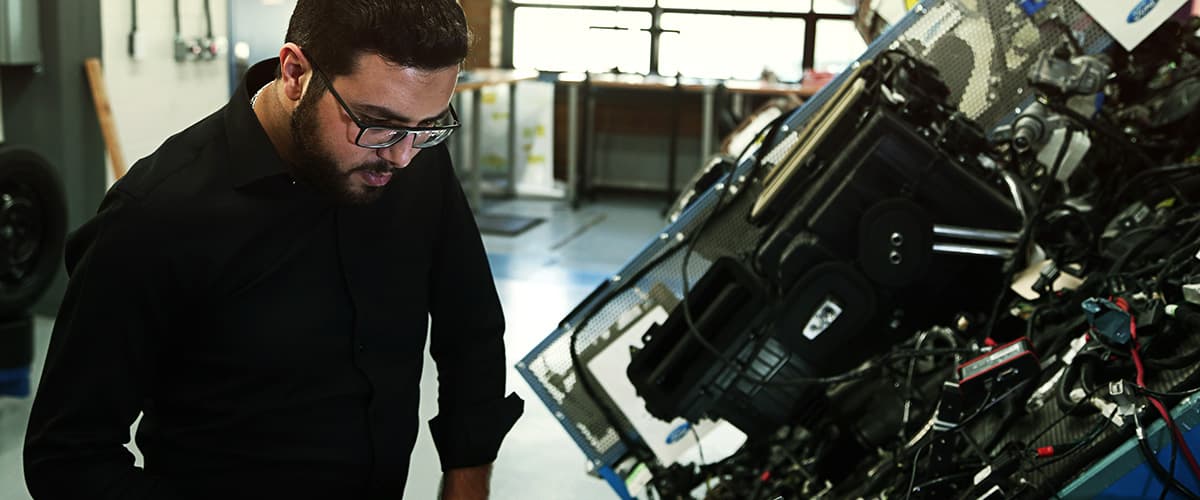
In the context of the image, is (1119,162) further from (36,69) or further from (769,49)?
(769,49)

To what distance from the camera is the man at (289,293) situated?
139 cm

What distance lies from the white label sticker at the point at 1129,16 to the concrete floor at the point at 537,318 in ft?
6.11

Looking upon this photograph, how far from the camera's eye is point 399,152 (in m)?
1.48

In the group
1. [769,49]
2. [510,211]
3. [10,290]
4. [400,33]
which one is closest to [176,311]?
[400,33]

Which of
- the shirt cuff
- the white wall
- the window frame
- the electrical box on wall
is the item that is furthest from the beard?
the window frame

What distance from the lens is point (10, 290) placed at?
163 inches

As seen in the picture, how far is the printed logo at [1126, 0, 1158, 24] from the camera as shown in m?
2.85

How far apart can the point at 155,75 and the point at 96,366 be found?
4.46 metres

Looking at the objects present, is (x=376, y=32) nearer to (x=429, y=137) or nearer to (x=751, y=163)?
(x=429, y=137)

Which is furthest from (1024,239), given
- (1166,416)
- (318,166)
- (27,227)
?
(27,227)

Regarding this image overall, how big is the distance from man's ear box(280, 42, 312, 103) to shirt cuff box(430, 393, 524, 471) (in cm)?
52

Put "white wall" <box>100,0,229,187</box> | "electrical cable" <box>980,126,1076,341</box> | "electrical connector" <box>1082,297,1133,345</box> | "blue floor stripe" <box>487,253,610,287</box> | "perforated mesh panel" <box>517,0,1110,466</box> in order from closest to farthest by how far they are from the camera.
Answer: "electrical connector" <box>1082,297,1133,345</box> < "electrical cable" <box>980,126,1076,341</box> < "perforated mesh panel" <box>517,0,1110,466</box> < "white wall" <box>100,0,229,187</box> < "blue floor stripe" <box>487,253,610,287</box>

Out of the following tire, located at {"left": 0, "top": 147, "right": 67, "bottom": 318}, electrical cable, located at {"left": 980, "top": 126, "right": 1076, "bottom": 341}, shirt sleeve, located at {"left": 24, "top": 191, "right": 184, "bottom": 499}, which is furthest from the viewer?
tire, located at {"left": 0, "top": 147, "right": 67, "bottom": 318}

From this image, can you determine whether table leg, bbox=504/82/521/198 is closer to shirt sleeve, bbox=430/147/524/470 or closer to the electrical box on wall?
the electrical box on wall
